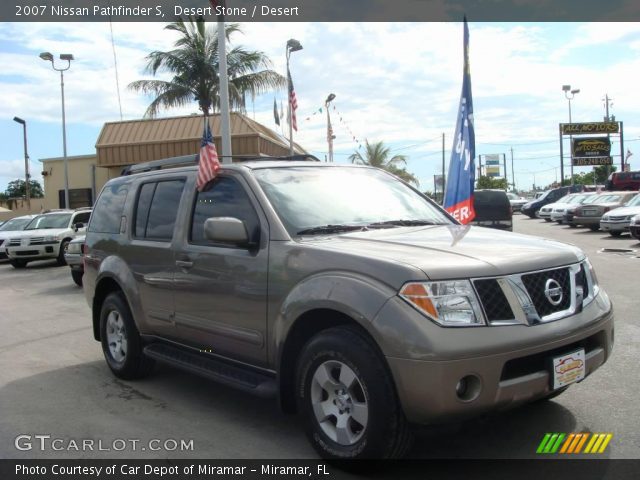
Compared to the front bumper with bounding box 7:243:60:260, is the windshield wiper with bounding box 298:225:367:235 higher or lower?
higher

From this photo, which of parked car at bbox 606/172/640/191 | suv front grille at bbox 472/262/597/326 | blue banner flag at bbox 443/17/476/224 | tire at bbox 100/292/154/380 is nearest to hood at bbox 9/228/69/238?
tire at bbox 100/292/154/380

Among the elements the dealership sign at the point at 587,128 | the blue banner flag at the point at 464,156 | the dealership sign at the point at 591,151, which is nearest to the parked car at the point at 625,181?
the dealership sign at the point at 591,151

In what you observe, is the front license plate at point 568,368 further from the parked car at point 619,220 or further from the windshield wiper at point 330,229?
the parked car at point 619,220

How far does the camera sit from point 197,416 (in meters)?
4.65

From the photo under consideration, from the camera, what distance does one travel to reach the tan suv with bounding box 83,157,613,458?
10.5 feet

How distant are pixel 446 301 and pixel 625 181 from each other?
36228mm

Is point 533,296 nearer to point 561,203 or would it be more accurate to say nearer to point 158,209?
point 158,209

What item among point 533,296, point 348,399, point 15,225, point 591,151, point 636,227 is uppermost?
point 591,151

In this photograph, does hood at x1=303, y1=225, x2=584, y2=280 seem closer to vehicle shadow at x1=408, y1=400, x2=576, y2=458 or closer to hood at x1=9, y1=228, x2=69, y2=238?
vehicle shadow at x1=408, y1=400, x2=576, y2=458

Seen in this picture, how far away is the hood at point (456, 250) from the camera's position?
3.34 m

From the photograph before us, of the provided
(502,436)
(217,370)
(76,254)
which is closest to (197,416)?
(217,370)

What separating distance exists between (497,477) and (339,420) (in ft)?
3.00

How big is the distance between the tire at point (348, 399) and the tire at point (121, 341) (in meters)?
2.32

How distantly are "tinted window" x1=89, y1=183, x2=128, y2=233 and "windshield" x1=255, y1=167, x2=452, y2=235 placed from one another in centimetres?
195
